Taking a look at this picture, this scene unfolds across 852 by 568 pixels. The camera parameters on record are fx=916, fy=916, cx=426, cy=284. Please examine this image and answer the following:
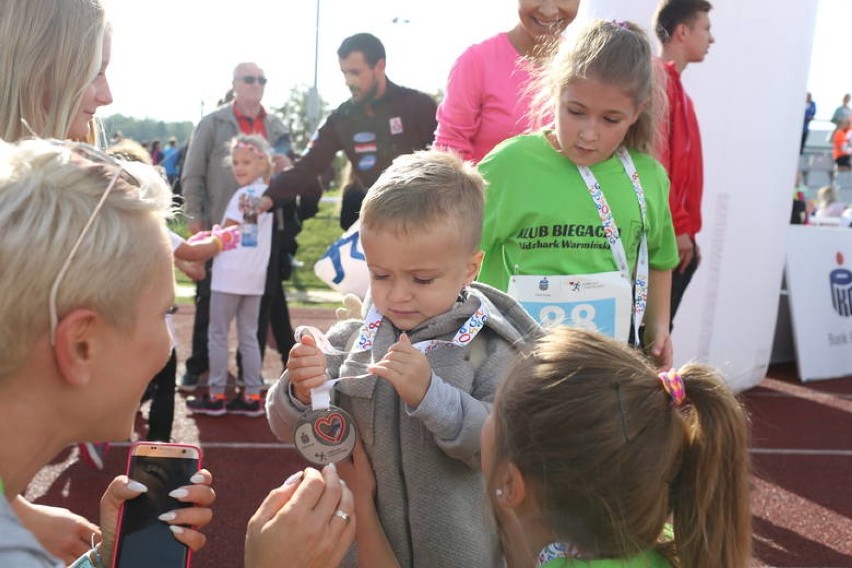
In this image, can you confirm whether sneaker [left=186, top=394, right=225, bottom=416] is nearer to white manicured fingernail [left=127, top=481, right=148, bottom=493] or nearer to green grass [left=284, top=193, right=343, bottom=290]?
white manicured fingernail [left=127, top=481, right=148, bottom=493]

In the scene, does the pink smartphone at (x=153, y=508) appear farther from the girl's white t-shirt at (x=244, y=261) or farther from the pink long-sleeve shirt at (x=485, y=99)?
the girl's white t-shirt at (x=244, y=261)

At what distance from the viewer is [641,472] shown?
1.75m

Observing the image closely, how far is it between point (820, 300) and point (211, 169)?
541 cm

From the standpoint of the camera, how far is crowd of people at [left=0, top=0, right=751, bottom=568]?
139 cm

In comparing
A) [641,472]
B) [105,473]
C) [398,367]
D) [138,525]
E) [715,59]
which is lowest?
[105,473]

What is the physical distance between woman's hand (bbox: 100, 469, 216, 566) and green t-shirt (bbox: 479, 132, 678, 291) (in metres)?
1.36

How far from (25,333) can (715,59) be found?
5469 millimetres

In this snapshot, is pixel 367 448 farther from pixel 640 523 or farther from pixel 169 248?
pixel 169 248

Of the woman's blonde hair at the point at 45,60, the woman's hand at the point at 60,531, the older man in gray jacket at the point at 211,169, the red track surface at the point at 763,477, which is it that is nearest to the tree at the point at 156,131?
the older man in gray jacket at the point at 211,169

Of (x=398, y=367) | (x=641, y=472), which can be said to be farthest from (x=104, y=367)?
(x=641, y=472)

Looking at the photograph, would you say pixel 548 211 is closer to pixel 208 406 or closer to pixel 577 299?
pixel 577 299

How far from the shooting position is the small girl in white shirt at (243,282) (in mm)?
5984

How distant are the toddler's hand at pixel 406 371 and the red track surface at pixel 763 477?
2355mm

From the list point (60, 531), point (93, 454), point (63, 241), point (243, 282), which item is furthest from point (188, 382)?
point (63, 241)
